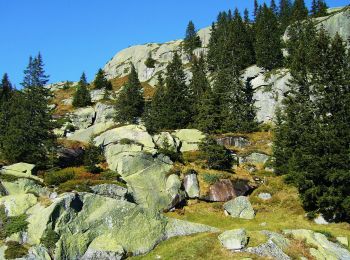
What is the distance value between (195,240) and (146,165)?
17993mm

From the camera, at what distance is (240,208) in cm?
4291

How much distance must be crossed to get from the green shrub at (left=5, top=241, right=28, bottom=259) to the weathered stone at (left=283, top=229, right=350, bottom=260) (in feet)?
65.3

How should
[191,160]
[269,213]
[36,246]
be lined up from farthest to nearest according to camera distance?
[191,160] → [269,213] → [36,246]

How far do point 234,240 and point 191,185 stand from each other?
17.4 meters

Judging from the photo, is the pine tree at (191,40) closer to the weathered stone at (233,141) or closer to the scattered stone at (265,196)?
the weathered stone at (233,141)

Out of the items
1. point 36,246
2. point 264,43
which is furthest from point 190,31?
point 36,246

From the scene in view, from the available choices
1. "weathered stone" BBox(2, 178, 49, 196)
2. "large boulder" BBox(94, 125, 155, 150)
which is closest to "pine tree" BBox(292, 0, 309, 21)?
"large boulder" BBox(94, 125, 155, 150)

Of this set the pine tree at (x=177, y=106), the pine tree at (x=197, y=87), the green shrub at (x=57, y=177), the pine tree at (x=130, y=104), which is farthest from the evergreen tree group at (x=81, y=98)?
the green shrub at (x=57, y=177)

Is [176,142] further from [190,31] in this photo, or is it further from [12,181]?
[190,31]

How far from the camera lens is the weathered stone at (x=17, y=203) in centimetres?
3416

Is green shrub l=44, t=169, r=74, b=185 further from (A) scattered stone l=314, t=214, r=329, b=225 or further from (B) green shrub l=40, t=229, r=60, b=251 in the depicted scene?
(A) scattered stone l=314, t=214, r=329, b=225

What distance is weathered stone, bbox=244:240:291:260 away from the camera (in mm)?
29125

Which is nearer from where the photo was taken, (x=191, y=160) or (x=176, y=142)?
(x=191, y=160)

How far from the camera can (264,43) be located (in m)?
90.5
